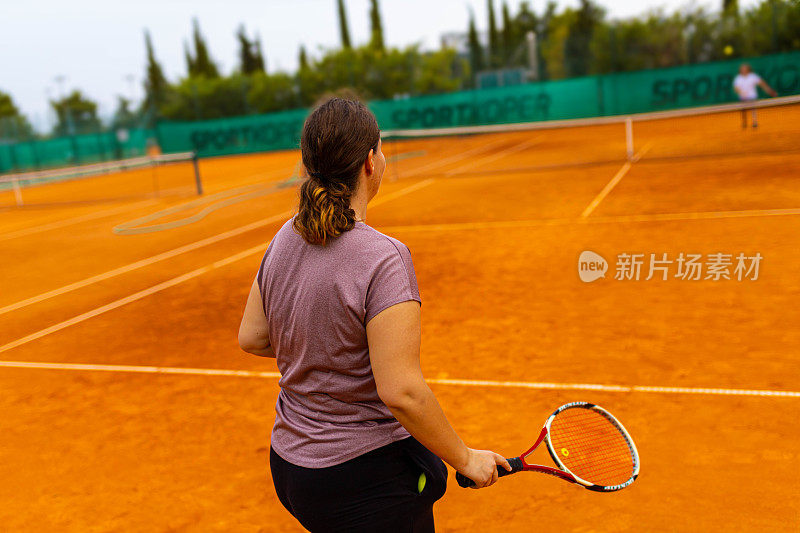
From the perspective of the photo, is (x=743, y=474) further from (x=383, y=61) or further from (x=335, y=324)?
(x=383, y=61)

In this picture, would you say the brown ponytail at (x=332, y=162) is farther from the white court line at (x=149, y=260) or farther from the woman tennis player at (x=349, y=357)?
the white court line at (x=149, y=260)

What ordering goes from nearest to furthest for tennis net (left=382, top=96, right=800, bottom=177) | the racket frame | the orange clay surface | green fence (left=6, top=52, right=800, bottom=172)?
the racket frame < the orange clay surface < tennis net (left=382, top=96, right=800, bottom=177) < green fence (left=6, top=52, right=800, bottom=172)

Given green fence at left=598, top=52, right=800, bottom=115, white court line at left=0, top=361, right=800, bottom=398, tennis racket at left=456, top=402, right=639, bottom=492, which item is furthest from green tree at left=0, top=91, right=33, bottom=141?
tennis racket at left=456, top=402, right=639, bottom=492

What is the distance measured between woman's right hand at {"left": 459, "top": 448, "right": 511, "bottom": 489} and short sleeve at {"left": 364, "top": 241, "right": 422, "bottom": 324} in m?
0.43

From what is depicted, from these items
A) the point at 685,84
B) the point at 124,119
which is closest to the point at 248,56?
the point at 124,119

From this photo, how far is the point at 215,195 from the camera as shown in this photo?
16.3m

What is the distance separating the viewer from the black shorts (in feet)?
5.60

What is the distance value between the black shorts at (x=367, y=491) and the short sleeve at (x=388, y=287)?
37cm

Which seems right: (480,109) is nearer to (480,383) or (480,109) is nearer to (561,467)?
(480,383)

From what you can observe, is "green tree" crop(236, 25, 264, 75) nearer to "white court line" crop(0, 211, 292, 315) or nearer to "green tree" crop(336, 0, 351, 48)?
"green tree" crop(336, 0, 351, 48)

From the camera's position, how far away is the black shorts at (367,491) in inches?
67.2

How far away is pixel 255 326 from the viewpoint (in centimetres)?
192

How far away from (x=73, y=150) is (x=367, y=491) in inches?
1390

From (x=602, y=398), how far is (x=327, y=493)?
102 inches
